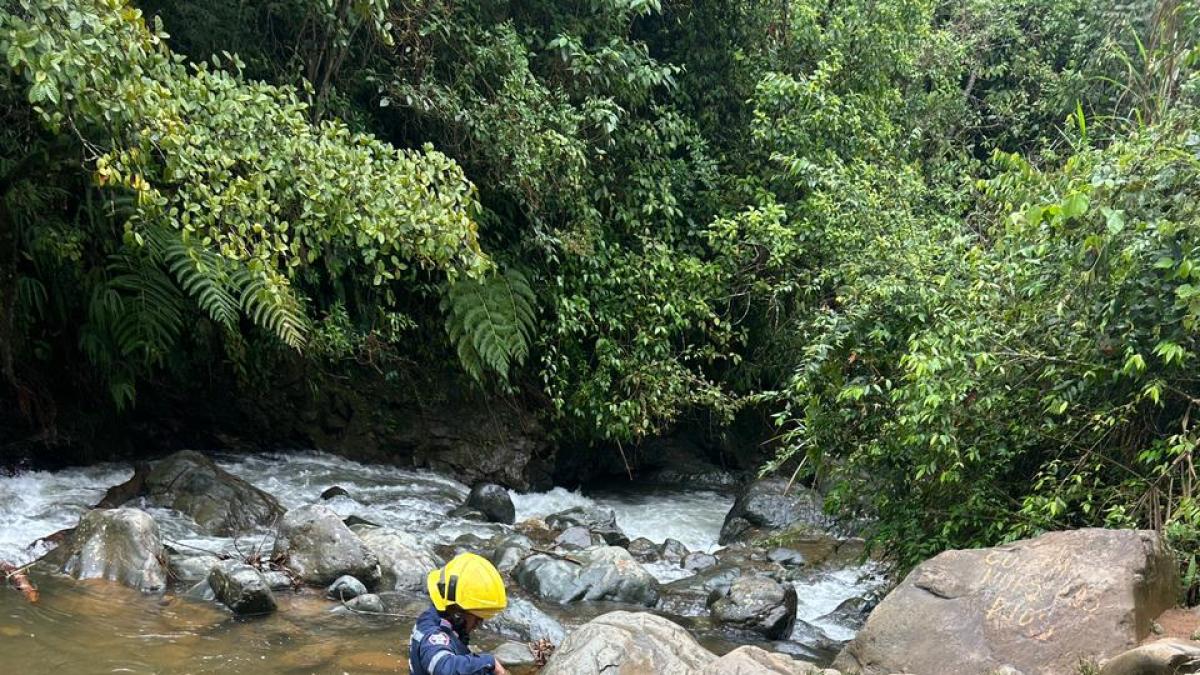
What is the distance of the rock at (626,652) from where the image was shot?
489 cm

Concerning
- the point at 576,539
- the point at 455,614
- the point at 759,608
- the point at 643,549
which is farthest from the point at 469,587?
the point at 643,549

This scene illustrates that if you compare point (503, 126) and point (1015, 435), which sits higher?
point (503, 126)

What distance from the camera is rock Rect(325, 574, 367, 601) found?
643 cm

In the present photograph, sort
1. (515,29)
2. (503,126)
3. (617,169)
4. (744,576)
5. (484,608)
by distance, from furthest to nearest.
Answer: (617,169) < (515,29) < (503,126) < (744,576) < (484,608)

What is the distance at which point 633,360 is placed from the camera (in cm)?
985

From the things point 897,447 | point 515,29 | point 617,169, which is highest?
point 515,29

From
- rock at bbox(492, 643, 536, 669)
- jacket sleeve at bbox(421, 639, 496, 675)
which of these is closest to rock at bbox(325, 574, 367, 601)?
rock at bbox(492, 643, 536, 669)

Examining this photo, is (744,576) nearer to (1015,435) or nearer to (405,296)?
(1015,435)

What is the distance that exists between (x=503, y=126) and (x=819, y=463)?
409 cm

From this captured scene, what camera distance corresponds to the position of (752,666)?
4.53 meters

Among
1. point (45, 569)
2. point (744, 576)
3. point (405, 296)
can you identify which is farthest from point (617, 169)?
point (45, 569)

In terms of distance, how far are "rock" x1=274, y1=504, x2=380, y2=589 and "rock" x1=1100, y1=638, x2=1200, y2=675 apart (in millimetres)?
4360

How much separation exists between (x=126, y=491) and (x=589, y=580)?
3.60 meters

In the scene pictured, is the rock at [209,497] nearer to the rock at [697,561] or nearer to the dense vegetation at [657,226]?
the dense vegetation at [657,226]
